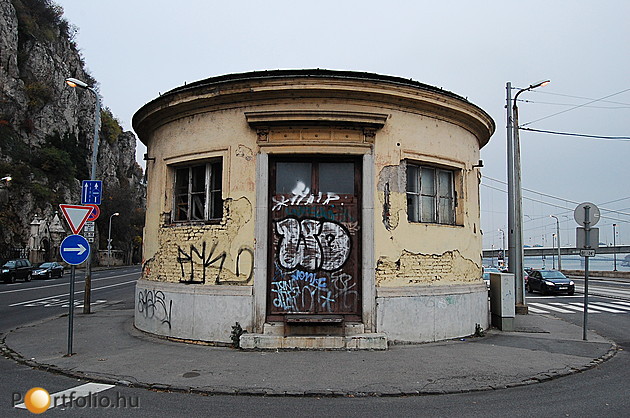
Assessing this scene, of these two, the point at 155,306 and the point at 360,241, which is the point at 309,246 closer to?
the point at 360,241

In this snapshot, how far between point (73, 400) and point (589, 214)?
11.3m

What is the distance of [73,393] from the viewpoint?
6.44m

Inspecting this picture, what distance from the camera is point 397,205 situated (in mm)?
10086

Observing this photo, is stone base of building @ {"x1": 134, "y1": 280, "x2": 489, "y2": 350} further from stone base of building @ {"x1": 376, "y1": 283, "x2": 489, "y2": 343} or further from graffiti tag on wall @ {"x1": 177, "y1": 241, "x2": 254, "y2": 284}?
graffiti tag on wall @ {"x1": 177, "y1": 241, "x2": 254, "y2": 284}

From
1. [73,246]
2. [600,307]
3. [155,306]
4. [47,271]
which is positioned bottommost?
[600,307]

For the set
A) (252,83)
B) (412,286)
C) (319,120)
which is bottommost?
(412,286)

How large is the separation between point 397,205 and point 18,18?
242 ft

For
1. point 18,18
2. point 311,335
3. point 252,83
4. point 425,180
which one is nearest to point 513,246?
point 425,180

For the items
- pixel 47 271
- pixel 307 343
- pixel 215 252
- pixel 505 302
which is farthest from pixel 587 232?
pixel 47 271

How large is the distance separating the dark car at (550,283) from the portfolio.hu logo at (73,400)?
86.1 feet

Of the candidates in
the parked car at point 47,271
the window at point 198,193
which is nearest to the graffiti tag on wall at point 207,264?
the window at point 198,193

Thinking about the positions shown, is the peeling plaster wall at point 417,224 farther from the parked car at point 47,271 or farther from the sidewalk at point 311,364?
the parked car at point 47,271

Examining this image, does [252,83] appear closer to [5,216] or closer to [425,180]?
[425,180]

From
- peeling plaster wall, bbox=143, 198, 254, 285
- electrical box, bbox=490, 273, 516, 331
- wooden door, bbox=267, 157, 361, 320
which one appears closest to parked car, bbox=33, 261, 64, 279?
peeling plaster wall, bbox=143, 198, 254, 285
